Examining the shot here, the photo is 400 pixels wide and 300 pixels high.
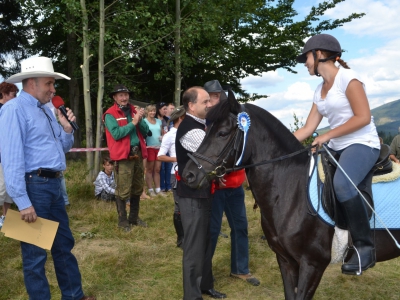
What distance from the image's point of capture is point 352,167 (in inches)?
136

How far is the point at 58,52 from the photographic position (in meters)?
18.5

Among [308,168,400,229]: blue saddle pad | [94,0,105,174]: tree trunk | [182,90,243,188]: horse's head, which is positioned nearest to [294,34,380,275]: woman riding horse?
[308,168,400,229]: blue saddle pad

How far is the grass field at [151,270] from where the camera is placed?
507 centimetres

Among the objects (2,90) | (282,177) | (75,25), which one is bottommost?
(282,177)

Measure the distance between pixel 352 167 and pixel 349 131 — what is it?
1.03 ft

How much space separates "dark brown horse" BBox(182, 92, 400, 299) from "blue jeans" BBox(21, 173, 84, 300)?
149 cm

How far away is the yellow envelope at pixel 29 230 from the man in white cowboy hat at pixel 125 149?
340cm

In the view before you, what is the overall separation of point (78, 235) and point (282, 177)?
15.0 ft

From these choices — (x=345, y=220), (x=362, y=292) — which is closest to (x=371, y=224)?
(x=345, y=220)

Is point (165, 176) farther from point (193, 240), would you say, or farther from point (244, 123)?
point (244, 123)

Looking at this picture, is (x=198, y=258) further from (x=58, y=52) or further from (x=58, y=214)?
(x=58, y=52)

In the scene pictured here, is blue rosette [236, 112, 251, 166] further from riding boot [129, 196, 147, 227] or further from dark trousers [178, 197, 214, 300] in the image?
riding boot [129, 196, 147, 227]

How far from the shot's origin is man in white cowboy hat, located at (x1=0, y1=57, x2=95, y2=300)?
3.72m

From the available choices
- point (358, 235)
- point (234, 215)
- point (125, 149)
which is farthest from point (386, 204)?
point (125, 149)
